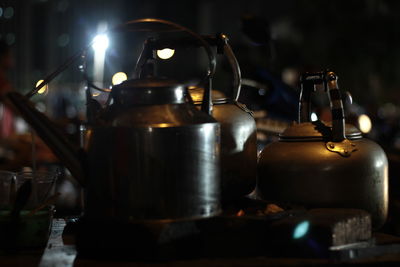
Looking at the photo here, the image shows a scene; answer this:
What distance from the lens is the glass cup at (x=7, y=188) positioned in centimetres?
230

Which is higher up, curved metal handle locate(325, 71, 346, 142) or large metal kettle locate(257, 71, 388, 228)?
curved metal handle locate(325, 71, 346, 142)

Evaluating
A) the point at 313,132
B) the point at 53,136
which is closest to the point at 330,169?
the point at 313,132

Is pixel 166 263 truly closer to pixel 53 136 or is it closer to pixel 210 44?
pixel 53 136

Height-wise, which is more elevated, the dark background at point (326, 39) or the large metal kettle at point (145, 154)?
the dark background at point (326, 39)

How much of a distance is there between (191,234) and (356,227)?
1.77 ft

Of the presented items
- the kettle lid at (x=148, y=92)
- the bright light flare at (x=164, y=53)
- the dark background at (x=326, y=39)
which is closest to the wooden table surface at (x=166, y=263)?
the kettle lid at (x=148, y=92)

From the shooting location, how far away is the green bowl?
214 centimetres

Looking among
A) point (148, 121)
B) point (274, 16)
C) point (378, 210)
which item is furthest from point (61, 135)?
point (274, 16)

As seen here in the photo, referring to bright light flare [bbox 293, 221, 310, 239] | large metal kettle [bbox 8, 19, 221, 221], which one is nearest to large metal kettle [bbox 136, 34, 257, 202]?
large metal kettle [bbox 8, 19, 221, 221]

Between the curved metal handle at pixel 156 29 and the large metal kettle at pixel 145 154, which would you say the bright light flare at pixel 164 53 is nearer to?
the curved metal handle at pixel 156 29

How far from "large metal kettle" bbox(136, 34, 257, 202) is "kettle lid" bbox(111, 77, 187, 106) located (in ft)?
0.90

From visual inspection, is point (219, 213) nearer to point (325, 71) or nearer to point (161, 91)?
point (161, 91)

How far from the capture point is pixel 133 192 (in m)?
1.93

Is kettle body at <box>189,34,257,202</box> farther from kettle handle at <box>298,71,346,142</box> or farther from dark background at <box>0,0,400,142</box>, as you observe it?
dark background at <box>0,0,400,142</box>
